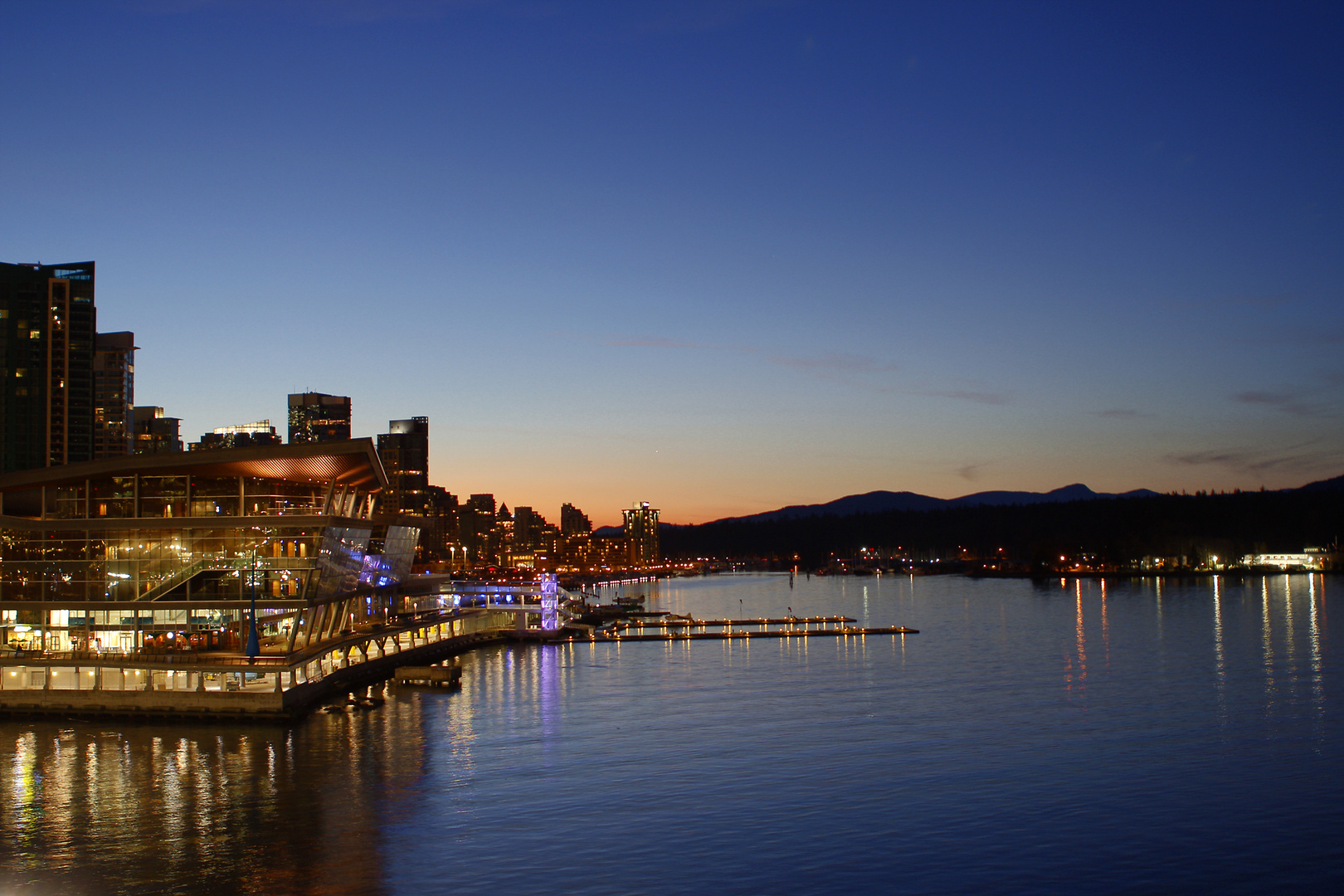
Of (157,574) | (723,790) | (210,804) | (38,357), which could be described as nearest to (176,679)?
(157,574)

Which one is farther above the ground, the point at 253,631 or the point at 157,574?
the point at 157,574

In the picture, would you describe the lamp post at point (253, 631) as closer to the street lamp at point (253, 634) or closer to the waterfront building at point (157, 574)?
the street lamp at point (253, 634)

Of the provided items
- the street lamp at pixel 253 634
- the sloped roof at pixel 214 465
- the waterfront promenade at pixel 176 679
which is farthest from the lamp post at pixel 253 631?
the sloped roof at pixel 214 465

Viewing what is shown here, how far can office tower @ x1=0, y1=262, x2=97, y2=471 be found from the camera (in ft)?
551

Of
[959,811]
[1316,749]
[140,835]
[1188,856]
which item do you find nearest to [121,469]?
[140,835]

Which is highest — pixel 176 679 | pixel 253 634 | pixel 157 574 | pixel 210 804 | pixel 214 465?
pixel 214 465

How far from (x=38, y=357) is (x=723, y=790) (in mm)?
166318

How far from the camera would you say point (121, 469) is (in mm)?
55031

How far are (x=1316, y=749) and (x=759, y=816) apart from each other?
85.1ft

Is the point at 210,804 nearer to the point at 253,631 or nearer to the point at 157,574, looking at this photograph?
the point at 253,631

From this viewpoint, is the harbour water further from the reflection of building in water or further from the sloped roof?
the sloped roof

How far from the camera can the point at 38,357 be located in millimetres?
170625

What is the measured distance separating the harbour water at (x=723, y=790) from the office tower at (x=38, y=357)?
429 ft

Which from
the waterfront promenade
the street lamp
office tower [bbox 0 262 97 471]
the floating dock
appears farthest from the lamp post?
office tower [bbox 0 262 97 471]
